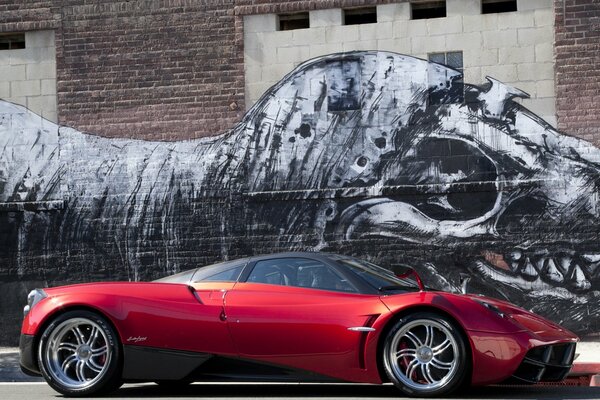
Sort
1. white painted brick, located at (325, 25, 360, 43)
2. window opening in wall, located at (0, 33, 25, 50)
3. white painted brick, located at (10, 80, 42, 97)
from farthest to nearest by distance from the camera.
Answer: window opening in wall, located at (0, 33, 25, 50)
white painted brick, located at (10, 80, 42, 97)
white painted brick, located at (325, 25, 360, 43)

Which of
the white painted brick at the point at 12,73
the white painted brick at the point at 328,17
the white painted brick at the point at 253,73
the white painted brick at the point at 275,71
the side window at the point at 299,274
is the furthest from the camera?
the white painted brick at the point at 12,73

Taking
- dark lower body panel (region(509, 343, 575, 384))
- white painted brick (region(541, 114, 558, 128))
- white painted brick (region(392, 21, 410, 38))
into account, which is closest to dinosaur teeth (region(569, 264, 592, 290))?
white painted brick (region(541, 114, 558, 128))

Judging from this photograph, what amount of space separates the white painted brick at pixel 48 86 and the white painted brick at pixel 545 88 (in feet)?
23.0

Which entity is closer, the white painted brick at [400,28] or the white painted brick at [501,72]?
the white painted brick at [501,72]

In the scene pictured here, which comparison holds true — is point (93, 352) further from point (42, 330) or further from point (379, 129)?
point (379, 129)

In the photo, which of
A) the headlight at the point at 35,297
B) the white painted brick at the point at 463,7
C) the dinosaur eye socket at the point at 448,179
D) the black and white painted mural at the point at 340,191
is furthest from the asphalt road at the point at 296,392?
the white painted brick at the point at 463,7

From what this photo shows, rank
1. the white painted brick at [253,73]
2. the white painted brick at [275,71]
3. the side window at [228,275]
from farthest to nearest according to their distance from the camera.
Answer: the white painted brick at [253,73] → the white painted brick at [275,71] → the side window at [228,275]

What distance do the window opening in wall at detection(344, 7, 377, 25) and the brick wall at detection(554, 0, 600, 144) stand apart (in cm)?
256

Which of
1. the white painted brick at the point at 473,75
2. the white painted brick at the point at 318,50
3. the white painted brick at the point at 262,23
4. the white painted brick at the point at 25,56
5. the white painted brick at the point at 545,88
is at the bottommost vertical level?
the white painted brick at the point at 545,88

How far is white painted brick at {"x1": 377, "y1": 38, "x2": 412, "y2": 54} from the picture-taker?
1561 centimetres

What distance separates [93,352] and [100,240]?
301 inches

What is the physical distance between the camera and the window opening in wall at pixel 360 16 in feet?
52.3

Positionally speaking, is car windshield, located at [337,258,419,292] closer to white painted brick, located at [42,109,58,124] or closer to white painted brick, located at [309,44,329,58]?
white painted brick, located at [309,44,329,58]

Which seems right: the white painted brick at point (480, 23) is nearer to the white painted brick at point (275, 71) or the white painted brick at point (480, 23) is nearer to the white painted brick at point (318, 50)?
the white painted brick at point (318, 50)
